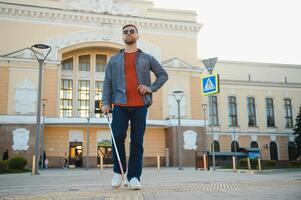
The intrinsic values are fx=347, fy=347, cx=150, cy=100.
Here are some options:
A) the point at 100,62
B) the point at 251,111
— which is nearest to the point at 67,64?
the point at 100,62

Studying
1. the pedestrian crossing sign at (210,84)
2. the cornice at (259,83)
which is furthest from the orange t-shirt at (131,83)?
the cornice at (259,83)

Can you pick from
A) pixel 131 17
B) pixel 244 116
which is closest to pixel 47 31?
pixel 131 17

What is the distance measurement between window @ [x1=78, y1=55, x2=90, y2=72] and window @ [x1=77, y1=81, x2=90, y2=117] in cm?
152

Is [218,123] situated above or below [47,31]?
below

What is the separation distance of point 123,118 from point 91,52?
32.2 m

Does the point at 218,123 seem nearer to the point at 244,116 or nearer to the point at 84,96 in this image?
the point at 244,116

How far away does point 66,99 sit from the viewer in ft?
115

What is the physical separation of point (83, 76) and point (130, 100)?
31.6 m

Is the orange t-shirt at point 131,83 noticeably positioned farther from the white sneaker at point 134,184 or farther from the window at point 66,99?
the window at point 66,99

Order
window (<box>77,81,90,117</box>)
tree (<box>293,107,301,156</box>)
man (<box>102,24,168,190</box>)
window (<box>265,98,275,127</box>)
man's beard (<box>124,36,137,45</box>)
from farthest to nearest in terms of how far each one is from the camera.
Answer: window (<box>265,98,275,127</box>)
tree (<box>293,107,301,156</box>)
window (<box>77,81,90,117</box>)
man's beard (<box>124,36,137,45</box>)
man (<box>102,24,168,190</box>)

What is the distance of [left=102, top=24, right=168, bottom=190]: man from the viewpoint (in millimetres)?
5168

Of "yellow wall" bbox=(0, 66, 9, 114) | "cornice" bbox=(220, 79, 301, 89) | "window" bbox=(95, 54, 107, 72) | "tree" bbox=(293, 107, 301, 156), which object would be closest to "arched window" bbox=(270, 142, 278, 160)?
"tree" bbox=(293, 107, 301, 156)

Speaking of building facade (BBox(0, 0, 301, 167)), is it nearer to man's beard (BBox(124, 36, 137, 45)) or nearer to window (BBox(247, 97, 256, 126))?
window (BBox(247, 97, 256, 126))

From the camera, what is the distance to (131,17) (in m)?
35.5
